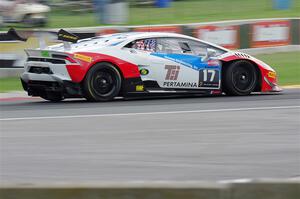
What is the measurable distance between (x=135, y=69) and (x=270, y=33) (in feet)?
30.3

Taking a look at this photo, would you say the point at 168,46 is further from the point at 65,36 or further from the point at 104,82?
the point at 65,36

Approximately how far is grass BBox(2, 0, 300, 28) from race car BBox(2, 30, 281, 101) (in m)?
9.81

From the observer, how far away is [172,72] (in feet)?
42.0

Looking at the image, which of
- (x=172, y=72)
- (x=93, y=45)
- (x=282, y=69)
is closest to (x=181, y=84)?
(x=172, y=72)

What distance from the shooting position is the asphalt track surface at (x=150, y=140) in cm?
691

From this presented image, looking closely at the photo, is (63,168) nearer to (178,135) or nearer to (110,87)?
(178,135)

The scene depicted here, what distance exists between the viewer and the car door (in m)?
12.7

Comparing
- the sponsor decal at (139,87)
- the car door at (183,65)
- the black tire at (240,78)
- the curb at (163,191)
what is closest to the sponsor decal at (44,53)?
the sponsor decal at (139,87)

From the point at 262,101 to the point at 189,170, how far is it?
19.6 feet

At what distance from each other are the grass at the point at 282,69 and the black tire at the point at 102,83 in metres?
3.72

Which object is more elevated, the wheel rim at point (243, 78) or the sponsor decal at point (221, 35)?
the sponsor decal at point (221, 35)

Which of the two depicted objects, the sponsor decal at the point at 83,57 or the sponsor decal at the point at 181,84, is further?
the sponsor decal at the point at 181,84

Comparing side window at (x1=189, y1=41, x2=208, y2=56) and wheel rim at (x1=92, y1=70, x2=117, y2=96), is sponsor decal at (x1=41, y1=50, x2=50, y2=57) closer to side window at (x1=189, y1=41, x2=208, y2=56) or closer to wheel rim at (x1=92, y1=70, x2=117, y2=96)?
wheel rim at (x1=92, y1=70, x2=117, y2=96)

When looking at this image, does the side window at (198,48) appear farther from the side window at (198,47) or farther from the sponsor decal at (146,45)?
the sponsor decal at (146,45)
